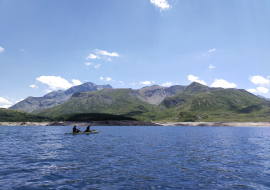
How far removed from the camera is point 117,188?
15.6m

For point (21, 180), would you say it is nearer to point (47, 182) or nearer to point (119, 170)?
point (47, 182)

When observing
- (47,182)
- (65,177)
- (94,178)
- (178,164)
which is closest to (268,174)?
(178,164)

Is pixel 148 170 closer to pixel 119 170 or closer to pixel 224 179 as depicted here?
pixel 119 170

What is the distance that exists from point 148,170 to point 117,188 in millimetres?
6850

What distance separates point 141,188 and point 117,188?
2092 millimetres

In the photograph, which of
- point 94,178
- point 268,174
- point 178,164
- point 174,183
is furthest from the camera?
point 178,164

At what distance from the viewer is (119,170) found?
21562 mm

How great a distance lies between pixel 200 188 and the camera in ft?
52.3

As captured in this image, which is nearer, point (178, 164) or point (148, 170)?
point (148, 170)

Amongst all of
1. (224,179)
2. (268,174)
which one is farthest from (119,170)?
(268,174)

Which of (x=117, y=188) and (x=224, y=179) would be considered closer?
(x=117, y=188)

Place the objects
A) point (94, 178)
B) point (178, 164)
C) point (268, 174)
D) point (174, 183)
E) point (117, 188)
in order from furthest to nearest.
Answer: point (178, 164)
point (268, 174)
point (94, 178)
point (174, 183)
point (117, 188)

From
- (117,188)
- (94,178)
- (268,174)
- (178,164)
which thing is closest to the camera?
(117,188)

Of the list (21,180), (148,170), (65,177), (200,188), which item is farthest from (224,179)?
(21,180)
